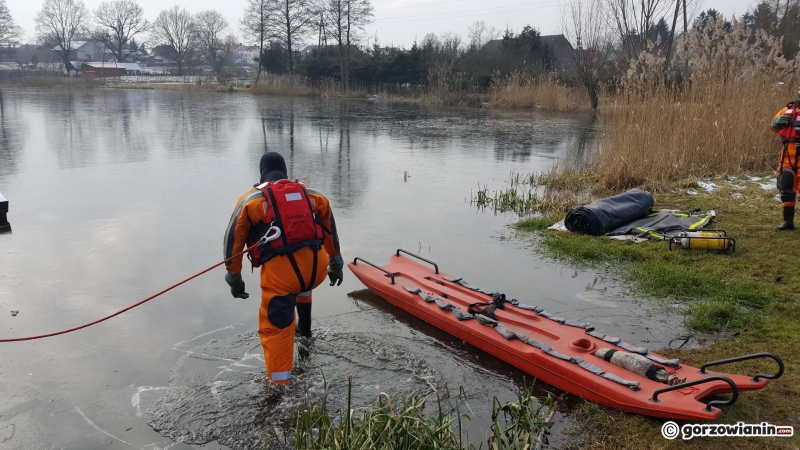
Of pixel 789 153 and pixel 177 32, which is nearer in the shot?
pixel 789 153

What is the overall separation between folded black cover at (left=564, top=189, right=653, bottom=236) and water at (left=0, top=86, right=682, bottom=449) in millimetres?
757

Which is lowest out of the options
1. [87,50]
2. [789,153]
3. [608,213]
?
[608,213]

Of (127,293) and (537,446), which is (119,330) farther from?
(537,446)

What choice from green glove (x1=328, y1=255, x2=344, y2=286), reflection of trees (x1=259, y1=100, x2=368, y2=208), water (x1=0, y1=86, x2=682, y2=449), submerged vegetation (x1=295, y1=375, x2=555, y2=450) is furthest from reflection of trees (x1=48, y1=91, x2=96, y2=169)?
submerged vegetation (x1=295, y1=375, x2=555, y2=450)

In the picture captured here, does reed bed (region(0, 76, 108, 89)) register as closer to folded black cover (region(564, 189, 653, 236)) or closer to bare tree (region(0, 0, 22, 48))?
bare tree (region(0, 0, 22, 48))

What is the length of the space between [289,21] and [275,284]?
40.4 m

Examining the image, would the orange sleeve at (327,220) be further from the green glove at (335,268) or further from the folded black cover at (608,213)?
the folded black cover at (608,213)

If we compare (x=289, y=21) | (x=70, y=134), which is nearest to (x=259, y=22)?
(x=289, y=21)

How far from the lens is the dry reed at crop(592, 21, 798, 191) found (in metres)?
10.4

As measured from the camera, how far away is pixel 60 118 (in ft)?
64.1

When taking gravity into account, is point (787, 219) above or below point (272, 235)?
below

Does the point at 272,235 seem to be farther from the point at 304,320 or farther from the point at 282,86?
the point at 282,86

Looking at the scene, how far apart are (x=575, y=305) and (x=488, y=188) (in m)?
5.31

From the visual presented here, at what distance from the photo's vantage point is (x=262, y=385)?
167 inches
